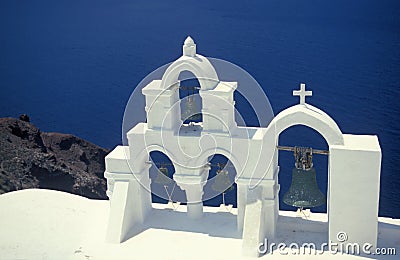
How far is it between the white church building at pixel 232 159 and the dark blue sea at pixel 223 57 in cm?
796

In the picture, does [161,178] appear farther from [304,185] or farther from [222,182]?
[304,185]

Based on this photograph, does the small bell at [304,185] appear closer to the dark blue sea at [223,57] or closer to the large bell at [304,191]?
the large bell at [304,191]

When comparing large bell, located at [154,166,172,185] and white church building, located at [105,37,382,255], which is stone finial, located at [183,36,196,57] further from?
large bell, located at [154,166,172,185]

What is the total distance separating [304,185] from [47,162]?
519 inches

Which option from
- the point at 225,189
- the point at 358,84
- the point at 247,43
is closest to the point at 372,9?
the point at 247,43

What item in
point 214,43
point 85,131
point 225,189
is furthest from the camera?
point 214,43

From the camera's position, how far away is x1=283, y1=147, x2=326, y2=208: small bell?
10.5m

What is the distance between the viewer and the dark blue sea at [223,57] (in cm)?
2630

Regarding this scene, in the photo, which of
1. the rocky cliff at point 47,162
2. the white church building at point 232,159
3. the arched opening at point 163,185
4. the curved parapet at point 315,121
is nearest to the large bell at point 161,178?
the arched opening at point 163,185

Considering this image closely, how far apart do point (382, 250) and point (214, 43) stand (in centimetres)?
3317

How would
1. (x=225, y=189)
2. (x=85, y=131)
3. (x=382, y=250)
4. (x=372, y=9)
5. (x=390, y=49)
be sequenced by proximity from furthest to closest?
(x=372, y=9), (x=390, y=49), (x=85, y=131), (x=225, y=189), (x=382, y=250)

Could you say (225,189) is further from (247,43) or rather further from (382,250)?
(247,43)

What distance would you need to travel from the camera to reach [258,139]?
10688 mm

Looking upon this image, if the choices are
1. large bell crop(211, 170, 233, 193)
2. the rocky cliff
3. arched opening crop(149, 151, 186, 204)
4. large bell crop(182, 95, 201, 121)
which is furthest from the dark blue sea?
large bell crop(182, 95, 201, 121)
